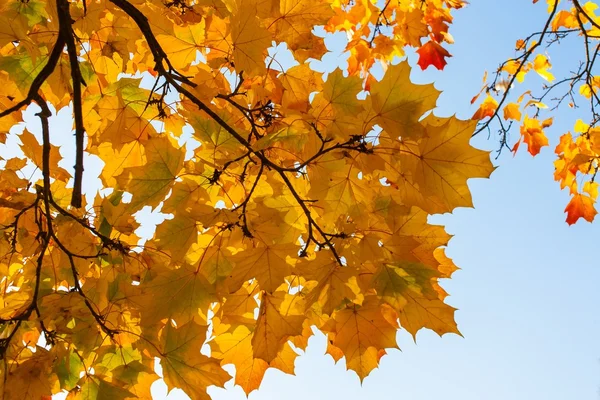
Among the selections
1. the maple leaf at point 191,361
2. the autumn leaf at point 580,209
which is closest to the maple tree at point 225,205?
the maple leaf at point 191,361

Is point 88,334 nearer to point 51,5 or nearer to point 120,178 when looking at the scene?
point 120,178

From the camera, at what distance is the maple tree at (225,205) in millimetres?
1454

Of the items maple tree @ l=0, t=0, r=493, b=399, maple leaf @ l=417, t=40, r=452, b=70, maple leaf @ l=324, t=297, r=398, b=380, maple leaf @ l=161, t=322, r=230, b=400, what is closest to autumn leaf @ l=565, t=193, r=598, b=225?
maple leaf @ l=417, t=40, r=452, b=70

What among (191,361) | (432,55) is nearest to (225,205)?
(191,361)

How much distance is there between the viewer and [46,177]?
1.94 m

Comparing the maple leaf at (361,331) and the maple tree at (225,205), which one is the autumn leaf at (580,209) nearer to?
the maple tree at (225,205)

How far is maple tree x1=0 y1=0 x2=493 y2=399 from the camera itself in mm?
1454

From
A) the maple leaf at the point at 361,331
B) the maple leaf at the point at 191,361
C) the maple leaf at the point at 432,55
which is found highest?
the maple leaf at the point at 432,55

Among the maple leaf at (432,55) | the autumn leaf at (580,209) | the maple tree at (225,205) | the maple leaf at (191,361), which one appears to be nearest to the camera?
the maple tree at (225,205)

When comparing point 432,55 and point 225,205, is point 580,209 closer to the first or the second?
point 432,55

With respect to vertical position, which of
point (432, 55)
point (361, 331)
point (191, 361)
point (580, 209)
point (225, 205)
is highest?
point (432, 55)

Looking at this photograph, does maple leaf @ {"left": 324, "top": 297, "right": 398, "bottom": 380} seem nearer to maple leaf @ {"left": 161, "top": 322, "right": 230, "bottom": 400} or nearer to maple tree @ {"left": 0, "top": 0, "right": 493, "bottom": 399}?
maple tree @ {"left": 0, "top": 0, "right": 493, "bottom": 399}

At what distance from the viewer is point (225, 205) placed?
1.97m

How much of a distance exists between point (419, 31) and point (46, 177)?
2.52 metres
